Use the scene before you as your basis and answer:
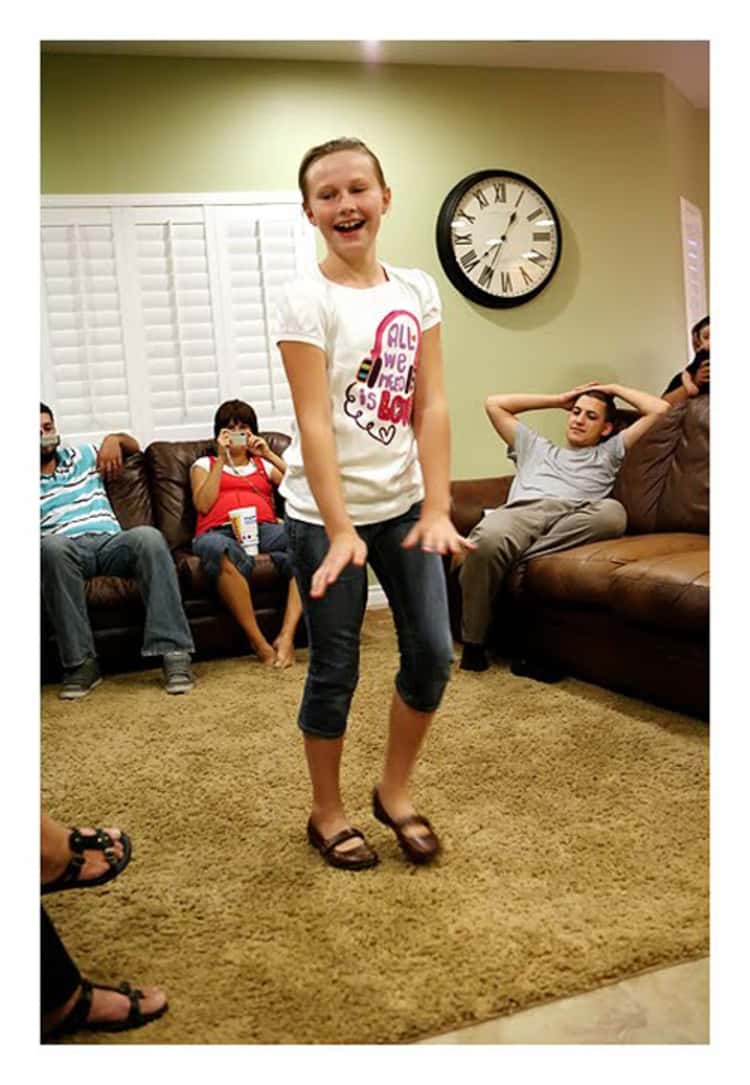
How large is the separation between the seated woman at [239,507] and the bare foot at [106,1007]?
1642 millimetres

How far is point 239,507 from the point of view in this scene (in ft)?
9.73

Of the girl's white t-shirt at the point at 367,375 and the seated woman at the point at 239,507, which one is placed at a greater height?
the girl's white t-shirt at the point at 367,375

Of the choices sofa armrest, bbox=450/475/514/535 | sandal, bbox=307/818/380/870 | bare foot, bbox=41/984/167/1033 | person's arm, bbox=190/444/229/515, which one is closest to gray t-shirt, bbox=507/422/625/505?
sofa armrest, bbox=450/475/514/535

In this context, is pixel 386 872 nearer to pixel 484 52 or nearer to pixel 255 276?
pixel 255 276

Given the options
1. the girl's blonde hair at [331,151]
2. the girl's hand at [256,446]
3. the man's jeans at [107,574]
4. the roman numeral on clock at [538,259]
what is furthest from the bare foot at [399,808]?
the roman numeral on clock at [538,259]

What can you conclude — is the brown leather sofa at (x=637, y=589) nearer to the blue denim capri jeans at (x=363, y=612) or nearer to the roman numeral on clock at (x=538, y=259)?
the blue denim capri jeans at (x=363, y=612)

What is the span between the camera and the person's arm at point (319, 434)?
1.19m

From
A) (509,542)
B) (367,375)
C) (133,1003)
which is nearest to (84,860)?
(133,1003)

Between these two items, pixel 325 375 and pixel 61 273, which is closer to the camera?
pixel 325 375
